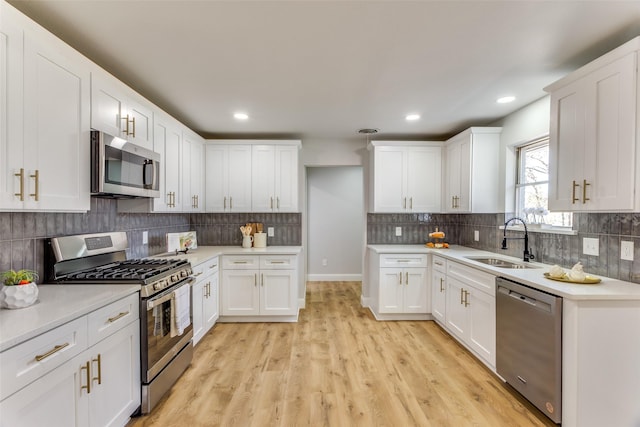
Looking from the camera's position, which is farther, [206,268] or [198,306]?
[206,268]

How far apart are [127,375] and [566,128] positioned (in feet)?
11.1

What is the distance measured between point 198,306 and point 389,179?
2823mm

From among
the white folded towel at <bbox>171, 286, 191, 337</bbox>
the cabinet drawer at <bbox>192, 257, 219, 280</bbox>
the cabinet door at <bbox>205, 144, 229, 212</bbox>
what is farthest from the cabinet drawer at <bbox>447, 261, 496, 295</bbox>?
the cabinet door at <bbox>205, 144, 229, 212</bbox>

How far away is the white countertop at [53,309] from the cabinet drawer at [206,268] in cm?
109

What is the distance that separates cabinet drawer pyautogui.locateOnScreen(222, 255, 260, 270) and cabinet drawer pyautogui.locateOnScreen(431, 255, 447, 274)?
219 cm

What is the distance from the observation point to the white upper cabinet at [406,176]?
407 cm

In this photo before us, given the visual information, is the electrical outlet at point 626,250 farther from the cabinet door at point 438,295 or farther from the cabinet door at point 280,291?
the cabinet door at point 280,291

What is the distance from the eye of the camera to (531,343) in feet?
6.65

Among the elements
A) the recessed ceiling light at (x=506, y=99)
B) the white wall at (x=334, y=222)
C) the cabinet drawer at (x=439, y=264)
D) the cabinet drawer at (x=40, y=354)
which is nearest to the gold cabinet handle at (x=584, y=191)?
the recessed ceiling light at (x=506, y=99)

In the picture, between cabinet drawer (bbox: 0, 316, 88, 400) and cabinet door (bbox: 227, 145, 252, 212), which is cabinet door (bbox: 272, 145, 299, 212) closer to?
cabinet door (bbox: 227, 145, 252, 212)

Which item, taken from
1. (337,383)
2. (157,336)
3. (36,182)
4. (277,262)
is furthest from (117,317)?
(277,262)

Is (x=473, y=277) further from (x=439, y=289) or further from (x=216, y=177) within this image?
(x=216, y=177)

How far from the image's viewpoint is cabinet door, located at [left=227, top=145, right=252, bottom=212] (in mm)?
4051

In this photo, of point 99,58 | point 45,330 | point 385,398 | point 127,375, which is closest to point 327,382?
point 385,398
